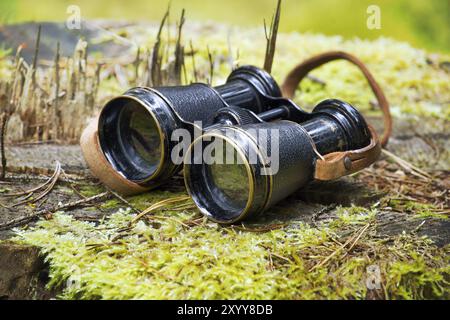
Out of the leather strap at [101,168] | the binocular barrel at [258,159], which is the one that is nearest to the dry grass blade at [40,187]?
the leather strap at [101,168]

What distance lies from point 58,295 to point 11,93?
44.3 inches

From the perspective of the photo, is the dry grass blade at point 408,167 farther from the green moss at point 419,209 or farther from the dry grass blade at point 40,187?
the dry grass blade at point 40,187

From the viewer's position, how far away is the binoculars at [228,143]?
1521mm

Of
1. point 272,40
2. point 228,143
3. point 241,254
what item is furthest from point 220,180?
point 272,40

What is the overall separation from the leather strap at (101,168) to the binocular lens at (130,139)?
0.08 ft

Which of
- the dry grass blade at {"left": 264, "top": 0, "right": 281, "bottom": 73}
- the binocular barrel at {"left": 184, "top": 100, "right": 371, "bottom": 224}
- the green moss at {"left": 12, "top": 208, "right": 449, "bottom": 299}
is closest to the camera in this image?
the green moss at {"left": 12, "top": 208, "right": 449, "bottom": 299}

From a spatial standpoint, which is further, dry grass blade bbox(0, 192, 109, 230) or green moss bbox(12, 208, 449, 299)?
dry grass blade bbox(0, 192, 109, 230)

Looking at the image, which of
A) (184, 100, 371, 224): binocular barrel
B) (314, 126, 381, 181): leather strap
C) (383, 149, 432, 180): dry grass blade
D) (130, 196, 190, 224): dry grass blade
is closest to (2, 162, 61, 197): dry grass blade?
(130, 196, 190, 224): dry grass blade

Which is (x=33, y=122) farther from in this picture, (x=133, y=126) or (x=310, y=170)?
(x=310, y=170)

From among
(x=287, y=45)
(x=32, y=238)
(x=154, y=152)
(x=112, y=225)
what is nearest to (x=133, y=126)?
(x=154, y=152)

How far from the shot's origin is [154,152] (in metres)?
1.84

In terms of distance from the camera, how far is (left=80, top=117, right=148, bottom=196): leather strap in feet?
5.75

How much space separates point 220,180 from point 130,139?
0.36 meters

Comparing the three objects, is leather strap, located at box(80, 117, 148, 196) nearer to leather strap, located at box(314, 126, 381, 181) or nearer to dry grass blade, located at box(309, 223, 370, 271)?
leather strap, located at box(314, 126, 381, 181)
